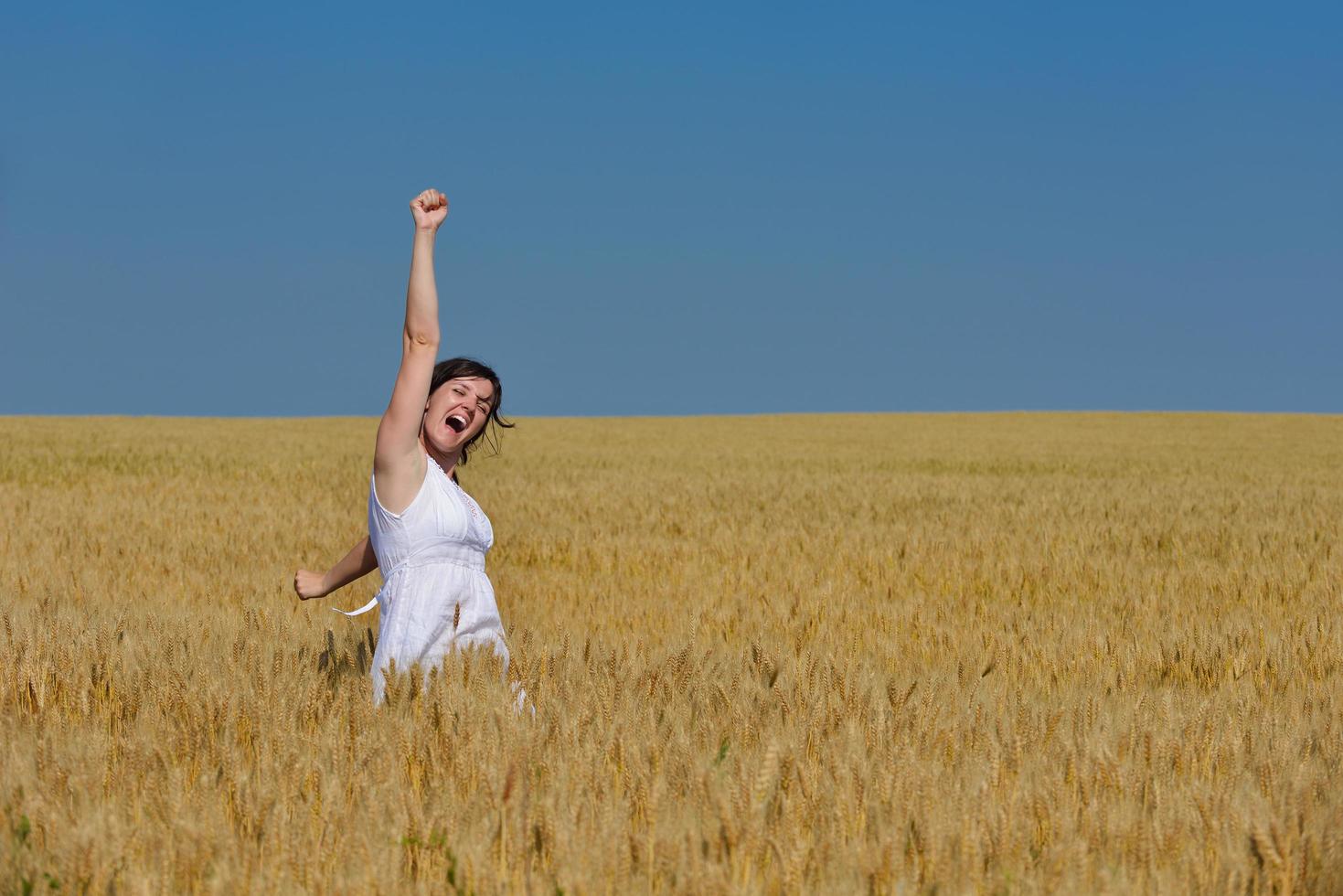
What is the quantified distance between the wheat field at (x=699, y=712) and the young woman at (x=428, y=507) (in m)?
0.20

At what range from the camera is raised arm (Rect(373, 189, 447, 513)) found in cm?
317

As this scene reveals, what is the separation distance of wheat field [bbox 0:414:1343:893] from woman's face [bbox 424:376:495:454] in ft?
2.23

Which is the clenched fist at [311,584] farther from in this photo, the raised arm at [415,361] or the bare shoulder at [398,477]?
the raised arm at [415,361]

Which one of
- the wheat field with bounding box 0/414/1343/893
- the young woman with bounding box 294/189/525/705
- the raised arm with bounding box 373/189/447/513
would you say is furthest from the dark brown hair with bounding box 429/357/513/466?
the wheat field with bounding box 0/414/1343/893

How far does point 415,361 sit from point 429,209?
45 centimetres

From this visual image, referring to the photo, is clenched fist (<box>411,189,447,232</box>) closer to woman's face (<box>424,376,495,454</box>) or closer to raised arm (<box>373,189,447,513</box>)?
raised arm (<box>373,189,447,513</box>)

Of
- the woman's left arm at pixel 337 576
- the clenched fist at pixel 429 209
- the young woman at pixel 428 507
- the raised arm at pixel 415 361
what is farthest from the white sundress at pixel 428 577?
the clenched fist at pixel 429 209

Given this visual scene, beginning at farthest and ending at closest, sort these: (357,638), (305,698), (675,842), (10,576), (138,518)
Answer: (138,518), (10,576), (357,638), (305,698), (675,842)

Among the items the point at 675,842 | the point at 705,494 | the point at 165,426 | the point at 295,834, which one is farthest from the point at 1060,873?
the point at 165,426

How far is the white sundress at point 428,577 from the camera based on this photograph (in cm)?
350

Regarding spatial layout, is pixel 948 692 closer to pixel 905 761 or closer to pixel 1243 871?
pixel 905 761

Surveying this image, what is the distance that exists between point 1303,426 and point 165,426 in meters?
33.7

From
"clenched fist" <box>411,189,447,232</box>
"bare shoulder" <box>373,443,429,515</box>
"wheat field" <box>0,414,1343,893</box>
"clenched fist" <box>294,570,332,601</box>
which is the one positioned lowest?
"wheat field" <box>0,414,1343,893</box>

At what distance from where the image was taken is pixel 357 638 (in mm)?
5062
